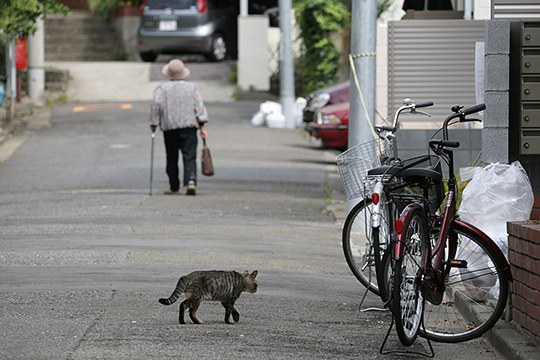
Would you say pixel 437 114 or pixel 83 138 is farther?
pixel 83 138

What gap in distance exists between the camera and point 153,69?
1458 inches

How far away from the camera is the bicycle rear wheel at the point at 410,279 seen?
23.9 ft

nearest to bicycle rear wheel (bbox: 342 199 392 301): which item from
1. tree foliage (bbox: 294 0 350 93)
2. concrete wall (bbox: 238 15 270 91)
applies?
tree foliage (bbox: 294 0 350 93)

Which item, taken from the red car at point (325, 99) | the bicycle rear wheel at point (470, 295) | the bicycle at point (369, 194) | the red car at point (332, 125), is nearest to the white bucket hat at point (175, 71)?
the red car at point (332, 125)

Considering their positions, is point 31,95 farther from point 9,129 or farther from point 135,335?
point 135,335

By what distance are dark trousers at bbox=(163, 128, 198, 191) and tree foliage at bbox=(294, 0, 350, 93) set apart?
52.6 feet

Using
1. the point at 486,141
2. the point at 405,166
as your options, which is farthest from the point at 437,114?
the point at 405,166

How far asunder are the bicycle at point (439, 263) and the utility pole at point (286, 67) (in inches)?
864

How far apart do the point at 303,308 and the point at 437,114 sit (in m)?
6.39

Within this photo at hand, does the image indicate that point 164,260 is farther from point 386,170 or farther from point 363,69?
point 363,69

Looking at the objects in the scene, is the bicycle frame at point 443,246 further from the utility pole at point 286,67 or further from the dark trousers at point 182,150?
the utility pole at point 286,67

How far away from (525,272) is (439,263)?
0.54 m

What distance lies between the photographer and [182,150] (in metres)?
17.5

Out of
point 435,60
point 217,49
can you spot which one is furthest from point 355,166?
point 217,49
